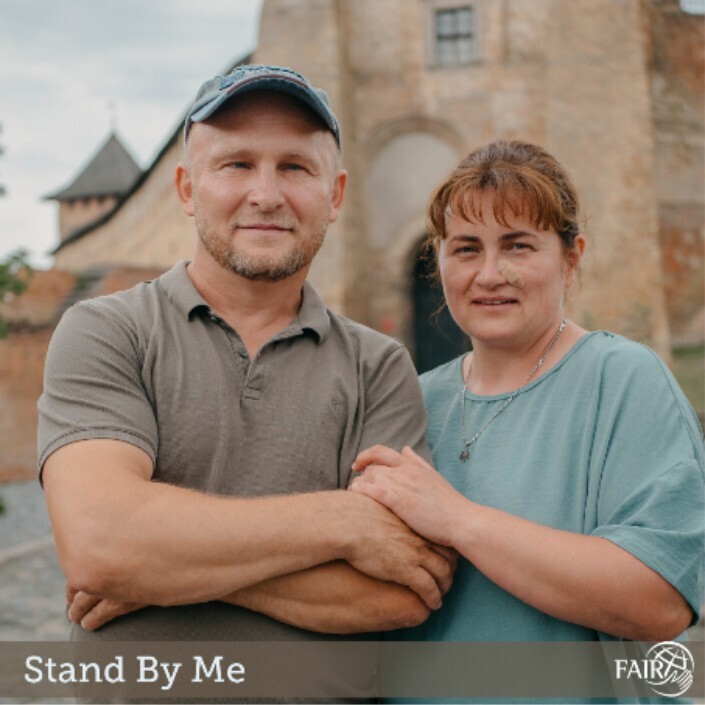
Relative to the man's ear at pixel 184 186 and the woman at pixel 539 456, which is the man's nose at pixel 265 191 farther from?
the woman at pixel 539 456

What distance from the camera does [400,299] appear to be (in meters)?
18.1

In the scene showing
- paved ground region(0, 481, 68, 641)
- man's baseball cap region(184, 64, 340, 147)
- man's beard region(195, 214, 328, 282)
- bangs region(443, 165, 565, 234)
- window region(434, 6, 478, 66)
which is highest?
window region(434, 6, 478, 66)

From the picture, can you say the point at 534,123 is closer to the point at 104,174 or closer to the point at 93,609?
the point at 93,609

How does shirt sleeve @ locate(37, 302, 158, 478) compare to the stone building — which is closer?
shirt sleeve @ locate(37, 302, 158, 478)

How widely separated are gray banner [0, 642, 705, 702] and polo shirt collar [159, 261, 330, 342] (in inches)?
28.0

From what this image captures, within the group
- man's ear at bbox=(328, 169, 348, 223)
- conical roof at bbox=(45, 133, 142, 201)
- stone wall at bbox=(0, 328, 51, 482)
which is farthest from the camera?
conical roof at bbox=(45, 133, 142, 201)

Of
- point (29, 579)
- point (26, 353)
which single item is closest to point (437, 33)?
point (26, 353)

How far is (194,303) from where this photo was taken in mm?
2148

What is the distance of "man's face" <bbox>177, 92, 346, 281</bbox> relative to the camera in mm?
2137

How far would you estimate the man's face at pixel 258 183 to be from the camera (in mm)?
2137

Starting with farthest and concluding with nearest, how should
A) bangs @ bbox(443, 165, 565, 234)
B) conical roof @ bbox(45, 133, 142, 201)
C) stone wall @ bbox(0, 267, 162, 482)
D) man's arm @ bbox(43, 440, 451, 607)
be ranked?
conical roof @ bbox(45, 133, 142, 201) < stone wall @ bbox(0, 267, 162, 482) < bangs @ bbox(443, 165, 565, 234) < man's arm @ bbox(43, 440, 451, 607)

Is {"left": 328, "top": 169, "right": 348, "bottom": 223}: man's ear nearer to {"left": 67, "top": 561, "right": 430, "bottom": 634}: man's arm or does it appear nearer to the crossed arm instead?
the crossed arm

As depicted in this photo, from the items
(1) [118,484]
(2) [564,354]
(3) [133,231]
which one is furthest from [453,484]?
(3) [133,231]

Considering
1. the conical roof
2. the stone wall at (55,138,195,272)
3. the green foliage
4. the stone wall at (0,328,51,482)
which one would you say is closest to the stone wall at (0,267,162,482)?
the stone wall at (0,328,51,482)
